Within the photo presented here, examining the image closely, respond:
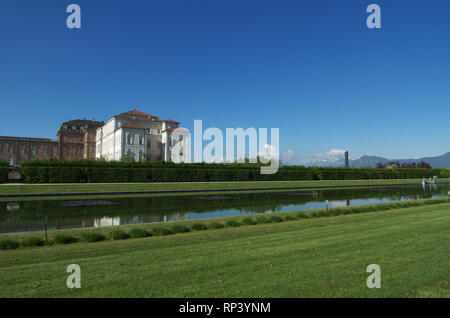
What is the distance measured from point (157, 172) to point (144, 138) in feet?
83.5

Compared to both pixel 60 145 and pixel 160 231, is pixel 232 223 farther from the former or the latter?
pixel 60 145

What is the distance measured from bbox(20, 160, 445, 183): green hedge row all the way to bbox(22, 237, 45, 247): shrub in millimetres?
27896

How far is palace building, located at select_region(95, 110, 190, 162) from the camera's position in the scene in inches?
2371

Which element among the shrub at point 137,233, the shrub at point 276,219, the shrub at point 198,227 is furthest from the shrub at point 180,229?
the shrub at point 276,219

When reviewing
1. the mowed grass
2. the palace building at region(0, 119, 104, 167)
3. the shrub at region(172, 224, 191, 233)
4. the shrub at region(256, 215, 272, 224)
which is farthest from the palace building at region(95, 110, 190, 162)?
the mowed grass

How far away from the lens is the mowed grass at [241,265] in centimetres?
443

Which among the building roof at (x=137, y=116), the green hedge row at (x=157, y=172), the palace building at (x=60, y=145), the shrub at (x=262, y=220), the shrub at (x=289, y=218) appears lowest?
the shrub at (x=289, y=218)

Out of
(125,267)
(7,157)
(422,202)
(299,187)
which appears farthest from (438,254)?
(7,157)

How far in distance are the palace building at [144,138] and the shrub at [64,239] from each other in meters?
48.7

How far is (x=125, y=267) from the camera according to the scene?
552 cm

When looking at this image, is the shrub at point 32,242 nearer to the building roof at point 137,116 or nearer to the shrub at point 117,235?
the shrub at point 117,235

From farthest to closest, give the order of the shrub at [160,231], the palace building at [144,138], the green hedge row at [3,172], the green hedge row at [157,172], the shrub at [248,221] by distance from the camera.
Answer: the palace building at [144,138] < the green hedge row at [157,172] < the green hedge row at [3,172] < the shrub at [248,221] < the shrub at [160,231]

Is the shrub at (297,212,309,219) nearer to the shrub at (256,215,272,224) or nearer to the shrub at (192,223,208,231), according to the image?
the shrub at (256,215,272,224)
